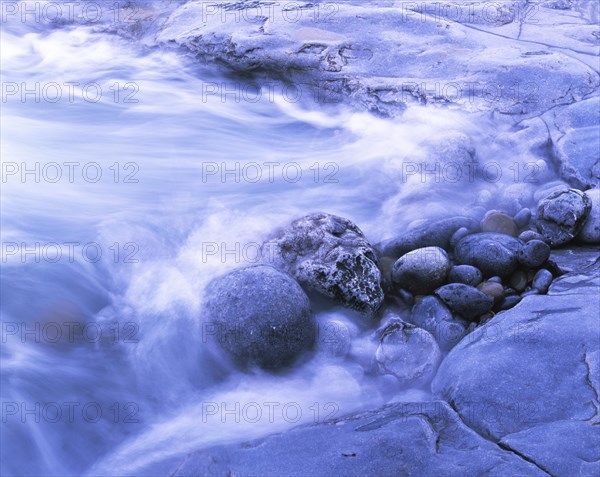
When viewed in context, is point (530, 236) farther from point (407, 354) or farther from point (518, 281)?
point (407, 354)

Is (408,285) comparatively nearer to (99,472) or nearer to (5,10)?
(99,472)

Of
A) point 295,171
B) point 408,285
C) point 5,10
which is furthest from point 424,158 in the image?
point 5,10

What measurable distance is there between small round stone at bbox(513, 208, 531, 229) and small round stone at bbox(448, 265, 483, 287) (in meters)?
0.77

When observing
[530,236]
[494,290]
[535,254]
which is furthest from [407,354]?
[530,236]

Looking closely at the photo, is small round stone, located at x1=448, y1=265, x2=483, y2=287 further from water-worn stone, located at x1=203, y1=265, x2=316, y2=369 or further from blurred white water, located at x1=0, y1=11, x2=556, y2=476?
water-worn stone, located at x1=203, y1=265, x2=316, y2=369

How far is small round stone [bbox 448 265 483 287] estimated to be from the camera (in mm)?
4352

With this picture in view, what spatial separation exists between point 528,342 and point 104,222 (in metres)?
3.18

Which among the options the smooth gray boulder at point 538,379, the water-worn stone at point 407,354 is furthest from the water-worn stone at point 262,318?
the smooth gray boulder at point 538,379

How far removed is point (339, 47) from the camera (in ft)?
22.6

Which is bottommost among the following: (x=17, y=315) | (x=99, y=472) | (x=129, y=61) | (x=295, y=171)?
(x=99, y=472)

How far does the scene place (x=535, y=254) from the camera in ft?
14.5

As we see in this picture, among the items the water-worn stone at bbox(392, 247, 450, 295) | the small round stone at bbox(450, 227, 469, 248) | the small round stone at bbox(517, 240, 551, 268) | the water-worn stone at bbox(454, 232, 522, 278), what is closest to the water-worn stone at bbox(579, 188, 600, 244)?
the small round stone at bbox(517, 240, 551, 268)

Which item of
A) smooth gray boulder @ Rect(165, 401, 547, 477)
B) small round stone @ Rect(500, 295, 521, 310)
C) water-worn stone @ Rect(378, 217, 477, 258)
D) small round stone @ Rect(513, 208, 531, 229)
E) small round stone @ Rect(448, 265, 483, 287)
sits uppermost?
small round stone @ Rect(513, 208, 531, 229)

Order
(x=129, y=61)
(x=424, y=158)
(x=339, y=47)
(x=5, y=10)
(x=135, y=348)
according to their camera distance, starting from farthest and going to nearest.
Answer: (x=5, y=10) < (x=129, y=61) < (x=339, y=47) < (x=424, y=158) < (x=135, y=348)
